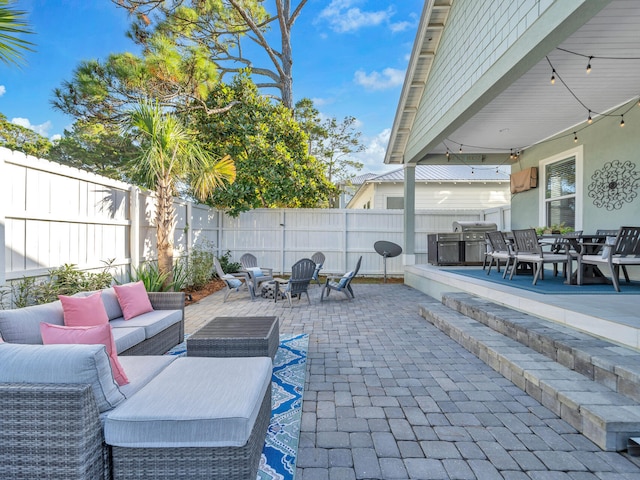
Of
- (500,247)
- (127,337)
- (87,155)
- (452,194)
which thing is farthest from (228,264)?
(87,155)

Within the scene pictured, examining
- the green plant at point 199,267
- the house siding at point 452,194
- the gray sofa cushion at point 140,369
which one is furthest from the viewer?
the house siding at point 452,194


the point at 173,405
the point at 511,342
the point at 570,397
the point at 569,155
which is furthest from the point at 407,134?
the point at 173,405

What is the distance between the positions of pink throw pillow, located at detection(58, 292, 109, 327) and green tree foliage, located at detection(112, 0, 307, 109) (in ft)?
31.2

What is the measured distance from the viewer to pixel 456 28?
586 centimetres

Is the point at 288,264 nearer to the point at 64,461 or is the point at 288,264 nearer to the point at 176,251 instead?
the point at 176,251

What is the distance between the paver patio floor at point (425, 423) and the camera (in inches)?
76.2

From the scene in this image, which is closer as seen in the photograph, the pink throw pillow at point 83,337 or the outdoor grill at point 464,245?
the pink throw pillow at point 83,337

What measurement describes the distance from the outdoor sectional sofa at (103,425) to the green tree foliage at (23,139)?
59.0ft

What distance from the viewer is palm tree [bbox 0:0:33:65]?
2567mm

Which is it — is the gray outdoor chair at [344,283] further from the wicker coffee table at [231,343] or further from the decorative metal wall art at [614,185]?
the decorative metal wall art at [614,185]

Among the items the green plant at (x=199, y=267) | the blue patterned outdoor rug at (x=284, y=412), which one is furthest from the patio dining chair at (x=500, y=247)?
the green plant at (x=199, y=267)

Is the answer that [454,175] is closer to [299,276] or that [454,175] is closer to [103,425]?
[299,276]

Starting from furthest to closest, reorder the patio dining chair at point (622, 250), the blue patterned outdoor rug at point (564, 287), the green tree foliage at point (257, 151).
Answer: the green tree foliage at point (257, 151)
the blue patterned outdoor rug at point (564, 287)
the patio dining chair at point (622, 250)


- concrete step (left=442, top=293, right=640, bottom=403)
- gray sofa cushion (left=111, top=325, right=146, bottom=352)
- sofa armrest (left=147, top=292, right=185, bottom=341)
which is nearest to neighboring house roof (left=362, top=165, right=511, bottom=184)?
concrete step (left=442, top=293, right=640, bottom=403)
